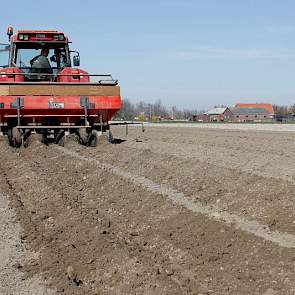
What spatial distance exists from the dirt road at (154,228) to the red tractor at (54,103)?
333cm

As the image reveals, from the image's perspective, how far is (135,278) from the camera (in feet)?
14.9

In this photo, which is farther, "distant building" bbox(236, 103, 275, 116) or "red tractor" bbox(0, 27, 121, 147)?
"distant building" bbox(236, 103, 275, 116)

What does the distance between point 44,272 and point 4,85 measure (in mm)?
9152

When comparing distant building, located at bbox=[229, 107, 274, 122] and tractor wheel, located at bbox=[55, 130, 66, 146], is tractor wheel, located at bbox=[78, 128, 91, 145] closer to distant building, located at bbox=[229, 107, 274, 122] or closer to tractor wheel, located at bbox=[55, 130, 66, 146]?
tractor wheel, located at bbox=[55, 130, 66, 146]

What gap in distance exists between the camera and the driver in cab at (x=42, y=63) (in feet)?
49.5

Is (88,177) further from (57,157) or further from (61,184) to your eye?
(57,157)

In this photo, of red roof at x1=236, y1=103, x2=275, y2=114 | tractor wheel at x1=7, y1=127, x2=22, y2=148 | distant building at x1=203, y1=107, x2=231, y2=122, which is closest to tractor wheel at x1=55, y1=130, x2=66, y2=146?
tractor wheel at x1=7, y1=127, x2=22, y2=148

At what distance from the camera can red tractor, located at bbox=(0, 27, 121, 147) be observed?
13.3 meters

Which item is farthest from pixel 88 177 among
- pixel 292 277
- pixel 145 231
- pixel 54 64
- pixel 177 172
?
pixel 54 64

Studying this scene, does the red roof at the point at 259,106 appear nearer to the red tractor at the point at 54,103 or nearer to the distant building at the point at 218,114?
the distant building at the point at 218,114

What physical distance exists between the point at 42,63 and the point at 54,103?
2.31 m

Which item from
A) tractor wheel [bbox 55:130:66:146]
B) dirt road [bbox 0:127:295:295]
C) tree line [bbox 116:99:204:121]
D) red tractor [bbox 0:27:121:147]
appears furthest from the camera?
tree line [bbox 116:99:204:121]

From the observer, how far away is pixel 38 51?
15.6m

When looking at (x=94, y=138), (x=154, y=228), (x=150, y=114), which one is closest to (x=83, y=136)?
(x=94, y=138)
